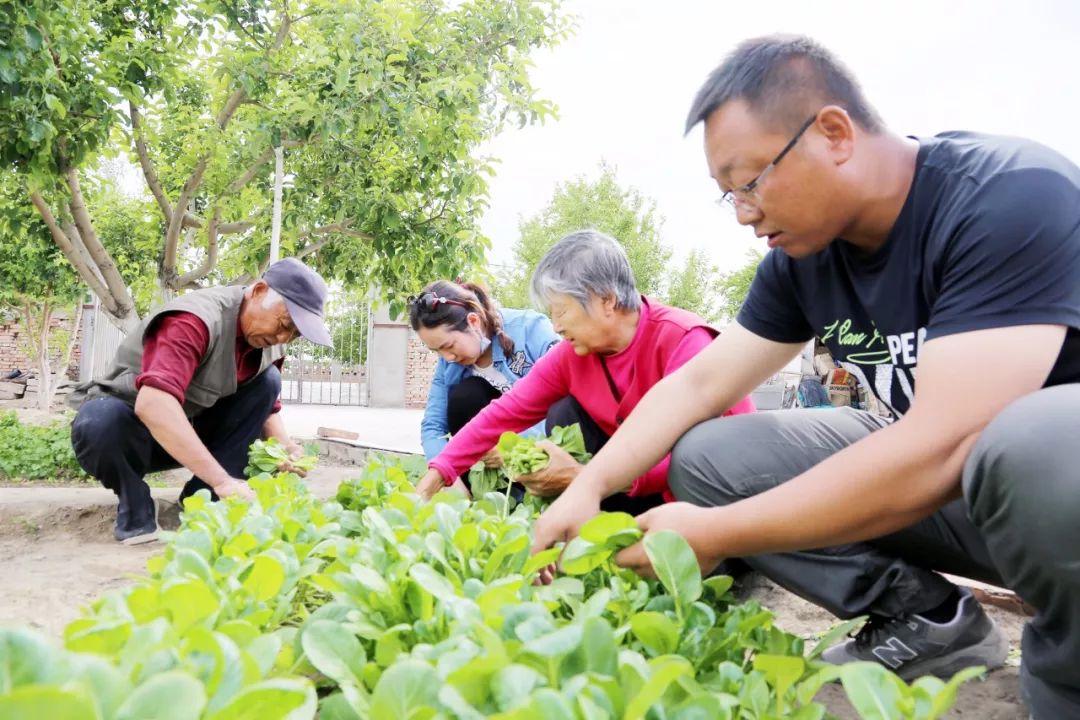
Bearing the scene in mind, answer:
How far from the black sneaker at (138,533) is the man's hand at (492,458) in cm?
175

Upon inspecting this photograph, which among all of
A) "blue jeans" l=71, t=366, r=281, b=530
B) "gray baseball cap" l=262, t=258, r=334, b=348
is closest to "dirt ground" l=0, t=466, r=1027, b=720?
"blue jeans" l=71, t=366, r=281, b=530

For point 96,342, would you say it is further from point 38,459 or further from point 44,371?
point 38,459

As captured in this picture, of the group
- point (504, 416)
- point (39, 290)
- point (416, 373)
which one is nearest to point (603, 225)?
point (416, 373)

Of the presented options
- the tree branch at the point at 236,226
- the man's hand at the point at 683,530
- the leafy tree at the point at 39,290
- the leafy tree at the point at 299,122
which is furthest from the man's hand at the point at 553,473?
the leafy tree at the point at 39,290

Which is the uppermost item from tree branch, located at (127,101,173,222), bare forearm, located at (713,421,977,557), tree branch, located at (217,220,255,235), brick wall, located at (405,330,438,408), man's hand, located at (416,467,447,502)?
tree branch, located at (127,101,173,222)

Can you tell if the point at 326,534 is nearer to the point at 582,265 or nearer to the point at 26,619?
the point at 26,619

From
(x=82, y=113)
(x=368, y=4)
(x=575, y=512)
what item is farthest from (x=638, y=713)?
(x=368, y=4)

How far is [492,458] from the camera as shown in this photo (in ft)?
Answer: 8.93

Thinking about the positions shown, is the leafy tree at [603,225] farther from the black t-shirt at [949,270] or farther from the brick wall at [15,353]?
the black t-shirt at [949,270]

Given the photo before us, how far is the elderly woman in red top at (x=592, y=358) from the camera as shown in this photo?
2.44 metres

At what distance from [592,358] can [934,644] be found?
133cm

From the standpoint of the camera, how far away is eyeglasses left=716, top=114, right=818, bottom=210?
1.41 meters

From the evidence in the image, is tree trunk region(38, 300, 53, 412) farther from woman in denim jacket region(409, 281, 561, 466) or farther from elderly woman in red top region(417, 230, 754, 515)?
elderly woman in red top region(417, 230, 754, 515)

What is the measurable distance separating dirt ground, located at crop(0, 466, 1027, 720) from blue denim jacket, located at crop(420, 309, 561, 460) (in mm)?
1313
